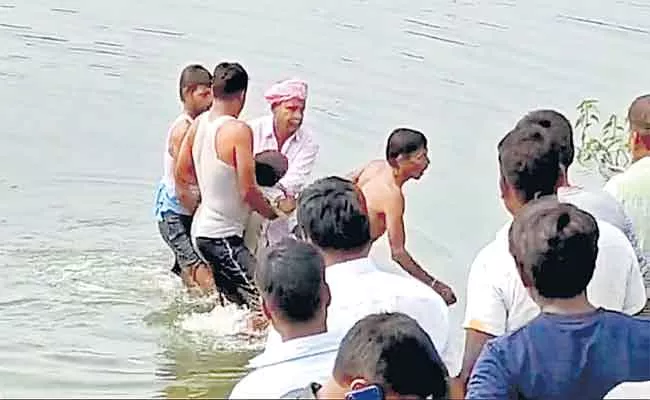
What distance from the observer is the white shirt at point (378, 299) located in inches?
190

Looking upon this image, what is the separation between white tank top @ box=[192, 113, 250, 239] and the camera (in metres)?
7.82

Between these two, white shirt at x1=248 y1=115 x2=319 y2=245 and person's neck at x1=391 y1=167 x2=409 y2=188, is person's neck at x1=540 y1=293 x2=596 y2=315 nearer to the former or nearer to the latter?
person's neck at x1=391 y1=167 x2=409 y2=188

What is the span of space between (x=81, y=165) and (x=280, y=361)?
349 inches

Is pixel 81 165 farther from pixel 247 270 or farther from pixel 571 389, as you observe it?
pixel 571 389

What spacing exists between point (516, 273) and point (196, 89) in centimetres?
388

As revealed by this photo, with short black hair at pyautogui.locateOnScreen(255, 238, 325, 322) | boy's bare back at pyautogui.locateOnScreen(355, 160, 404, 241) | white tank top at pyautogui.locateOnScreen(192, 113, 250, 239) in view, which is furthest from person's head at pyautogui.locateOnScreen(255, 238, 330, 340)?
white tank top at pyautogui.locateOnScreen(192, 113, 250, 239)

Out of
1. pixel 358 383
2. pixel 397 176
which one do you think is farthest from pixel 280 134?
pixel 358 383

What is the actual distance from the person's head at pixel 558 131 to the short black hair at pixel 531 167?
75mm

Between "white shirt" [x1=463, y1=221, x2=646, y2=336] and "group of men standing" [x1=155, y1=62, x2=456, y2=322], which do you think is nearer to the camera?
"white shirt" [x1=463, y1=221, x2=646, y2=336]

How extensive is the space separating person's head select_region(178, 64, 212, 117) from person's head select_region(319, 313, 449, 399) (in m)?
4.57

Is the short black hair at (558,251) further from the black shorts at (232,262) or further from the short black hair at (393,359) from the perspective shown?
the black shorts at (232,262)

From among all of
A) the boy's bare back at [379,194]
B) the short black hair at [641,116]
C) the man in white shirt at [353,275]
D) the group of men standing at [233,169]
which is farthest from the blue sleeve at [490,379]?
the group of men standing at [233,169]

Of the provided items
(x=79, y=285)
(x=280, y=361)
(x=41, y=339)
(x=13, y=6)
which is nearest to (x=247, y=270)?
(x=41, y=339)

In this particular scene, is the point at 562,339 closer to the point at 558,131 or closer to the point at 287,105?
the point at 558,131
